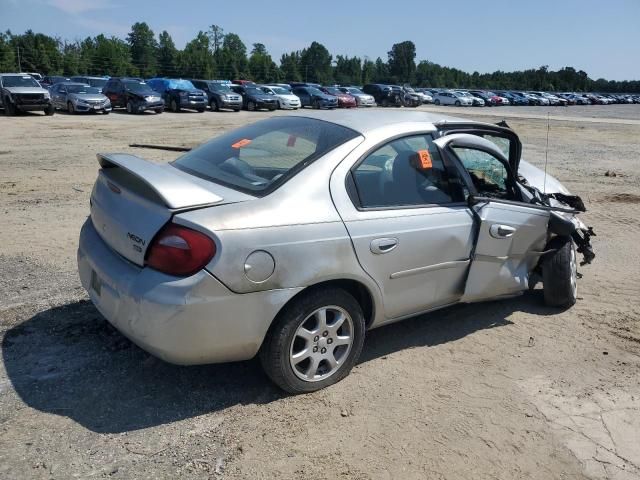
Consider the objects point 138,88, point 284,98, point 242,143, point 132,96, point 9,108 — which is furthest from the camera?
point 284,98

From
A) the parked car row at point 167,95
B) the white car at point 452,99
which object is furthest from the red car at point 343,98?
the white car at point 452,99

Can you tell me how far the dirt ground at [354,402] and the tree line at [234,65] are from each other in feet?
175

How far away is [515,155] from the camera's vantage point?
4.98 meters

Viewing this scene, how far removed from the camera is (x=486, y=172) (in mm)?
5125

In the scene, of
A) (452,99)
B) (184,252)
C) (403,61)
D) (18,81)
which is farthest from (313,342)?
(403,61)

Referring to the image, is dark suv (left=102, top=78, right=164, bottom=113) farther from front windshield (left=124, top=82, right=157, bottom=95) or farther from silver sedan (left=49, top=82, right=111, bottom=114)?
silver sedan (left=49, top=82, right=111, bottom=114)

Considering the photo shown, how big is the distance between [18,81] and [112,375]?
24605 millimetres

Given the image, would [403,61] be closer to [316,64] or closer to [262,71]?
[316,64]

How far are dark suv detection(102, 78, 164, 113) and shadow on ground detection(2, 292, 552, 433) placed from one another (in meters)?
25.6

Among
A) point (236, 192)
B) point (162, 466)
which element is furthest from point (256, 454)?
point (236, 192)

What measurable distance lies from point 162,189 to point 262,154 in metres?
1.01

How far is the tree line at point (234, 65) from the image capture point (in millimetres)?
54625

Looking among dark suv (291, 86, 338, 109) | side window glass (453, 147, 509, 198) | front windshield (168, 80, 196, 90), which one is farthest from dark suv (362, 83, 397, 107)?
side window glass (453, 147, 509, 198)

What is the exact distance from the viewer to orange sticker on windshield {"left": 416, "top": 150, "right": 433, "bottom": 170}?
4.00 meters
